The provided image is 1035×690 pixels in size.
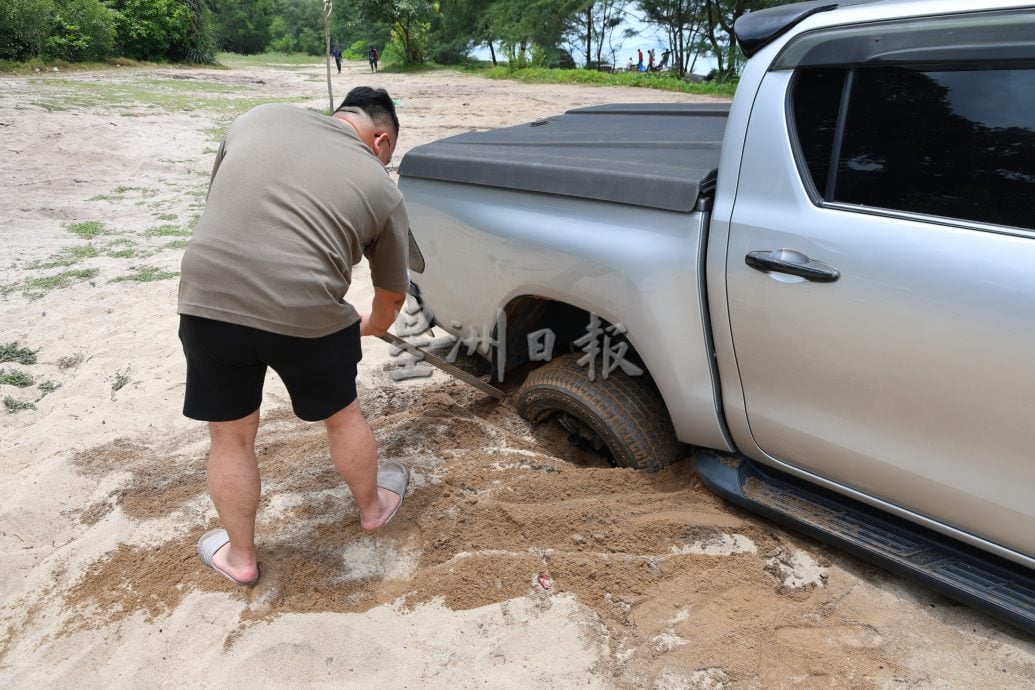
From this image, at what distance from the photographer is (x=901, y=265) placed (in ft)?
5.41

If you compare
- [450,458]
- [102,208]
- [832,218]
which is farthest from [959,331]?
[102,208]

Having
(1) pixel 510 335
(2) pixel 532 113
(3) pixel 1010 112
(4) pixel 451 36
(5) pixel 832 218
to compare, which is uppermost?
(4) pixel 451 36

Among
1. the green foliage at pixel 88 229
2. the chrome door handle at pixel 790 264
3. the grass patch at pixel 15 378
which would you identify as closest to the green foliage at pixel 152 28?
the green foliage at pixel 88 229

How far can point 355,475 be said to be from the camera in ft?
7.47

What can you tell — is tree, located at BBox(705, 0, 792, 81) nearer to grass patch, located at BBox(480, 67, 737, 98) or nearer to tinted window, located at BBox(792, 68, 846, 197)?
grass patch, located at BBox(480, 67, 737, 98)

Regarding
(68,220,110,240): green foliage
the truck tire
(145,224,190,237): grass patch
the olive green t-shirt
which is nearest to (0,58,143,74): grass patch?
(68,220,110,240): green foliage

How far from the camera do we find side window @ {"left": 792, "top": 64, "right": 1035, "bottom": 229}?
1.56m

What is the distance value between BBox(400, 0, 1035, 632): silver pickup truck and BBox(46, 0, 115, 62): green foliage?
2913cm

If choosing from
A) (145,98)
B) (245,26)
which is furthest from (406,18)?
(245,26)

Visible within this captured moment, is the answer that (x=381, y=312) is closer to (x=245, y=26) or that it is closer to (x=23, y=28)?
(x=23, y=28)

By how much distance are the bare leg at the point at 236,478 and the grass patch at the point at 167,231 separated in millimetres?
4560

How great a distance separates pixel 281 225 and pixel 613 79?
24.2m

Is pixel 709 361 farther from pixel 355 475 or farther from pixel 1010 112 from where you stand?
pixel 355 475

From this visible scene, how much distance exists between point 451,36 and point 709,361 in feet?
141
